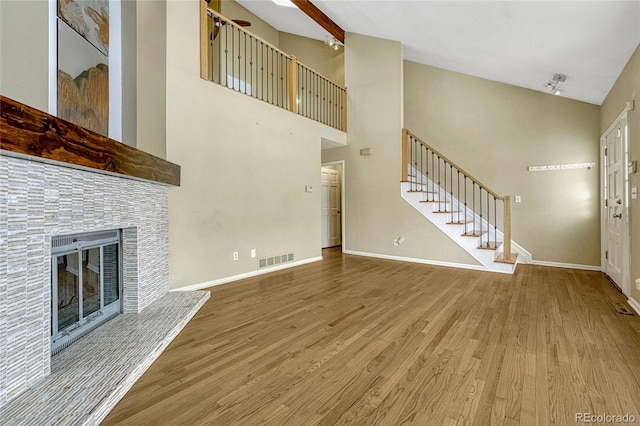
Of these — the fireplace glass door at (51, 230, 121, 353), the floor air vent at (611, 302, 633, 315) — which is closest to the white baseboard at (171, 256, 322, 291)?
the fireplace glass door at (51, 230, 121, 353)

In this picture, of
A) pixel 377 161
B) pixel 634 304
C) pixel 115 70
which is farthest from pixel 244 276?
pixel 634 304

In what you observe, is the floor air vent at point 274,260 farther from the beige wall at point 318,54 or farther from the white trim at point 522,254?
the beige wall at point 318,54

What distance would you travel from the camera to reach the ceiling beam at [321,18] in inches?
202

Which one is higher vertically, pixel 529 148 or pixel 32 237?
pixel 529 148

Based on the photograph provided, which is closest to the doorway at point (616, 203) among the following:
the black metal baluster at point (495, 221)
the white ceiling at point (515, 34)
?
the white ceiling at point (515, 34)

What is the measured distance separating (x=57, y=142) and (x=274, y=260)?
11.1 ft

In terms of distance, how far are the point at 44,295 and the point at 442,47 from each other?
5.57m

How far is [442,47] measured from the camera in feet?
15.2

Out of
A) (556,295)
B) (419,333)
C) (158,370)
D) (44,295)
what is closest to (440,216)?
(556,295)

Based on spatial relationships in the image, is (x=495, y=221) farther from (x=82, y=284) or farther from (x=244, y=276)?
(x=82, y=284)

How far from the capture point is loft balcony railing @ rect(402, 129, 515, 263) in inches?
201

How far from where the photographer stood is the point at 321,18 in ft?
18.4

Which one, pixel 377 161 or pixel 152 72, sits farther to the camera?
pixel 377 161

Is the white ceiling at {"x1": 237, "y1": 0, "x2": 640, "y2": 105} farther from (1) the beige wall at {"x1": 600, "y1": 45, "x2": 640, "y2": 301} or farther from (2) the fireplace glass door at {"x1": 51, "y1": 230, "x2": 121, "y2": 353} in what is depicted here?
(2) the fireplace glass door at {"x1": 51, "y1": 230, "x2": 121, "y2": 353}
